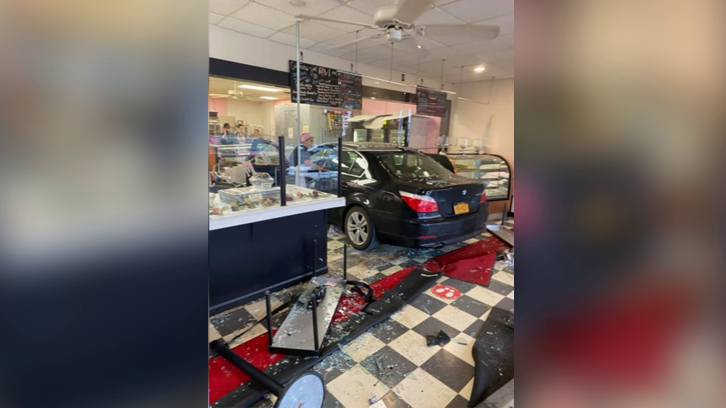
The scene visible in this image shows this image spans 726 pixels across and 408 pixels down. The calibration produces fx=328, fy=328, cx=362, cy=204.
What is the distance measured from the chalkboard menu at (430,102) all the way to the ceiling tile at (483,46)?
1.68m

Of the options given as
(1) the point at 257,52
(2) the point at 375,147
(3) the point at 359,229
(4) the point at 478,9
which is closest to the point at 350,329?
(3) the point at 359,229

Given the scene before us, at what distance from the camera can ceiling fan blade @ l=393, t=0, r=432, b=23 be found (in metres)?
2.62

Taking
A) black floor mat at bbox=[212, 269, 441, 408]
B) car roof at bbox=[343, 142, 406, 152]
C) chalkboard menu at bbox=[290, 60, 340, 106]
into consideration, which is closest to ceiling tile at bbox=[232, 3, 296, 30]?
chalkboard menu at bbox=[290, 60, 340, 106]

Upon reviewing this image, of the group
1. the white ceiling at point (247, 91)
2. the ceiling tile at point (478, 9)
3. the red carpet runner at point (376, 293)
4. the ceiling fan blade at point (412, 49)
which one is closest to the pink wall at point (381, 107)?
the ceiling fan blade at point (412, 49)

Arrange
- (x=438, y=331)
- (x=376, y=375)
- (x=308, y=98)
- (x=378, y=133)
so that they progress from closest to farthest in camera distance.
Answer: (x=376, y=375), (x=438, y=331), (x=308, y=98), (x=378, y=133)

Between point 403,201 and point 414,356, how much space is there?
1.80 meters

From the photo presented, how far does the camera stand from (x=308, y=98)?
5.40 meters

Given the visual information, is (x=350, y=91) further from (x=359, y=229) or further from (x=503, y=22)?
(x=359, y=229)

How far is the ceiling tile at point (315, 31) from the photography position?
4.14m

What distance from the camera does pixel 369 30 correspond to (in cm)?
426

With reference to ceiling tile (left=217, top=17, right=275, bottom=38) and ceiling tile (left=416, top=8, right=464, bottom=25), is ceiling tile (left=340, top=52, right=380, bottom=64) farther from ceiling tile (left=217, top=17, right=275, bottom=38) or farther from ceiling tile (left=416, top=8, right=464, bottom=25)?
ceiling tile (left=416, top=8, right=464, bottom=25)
